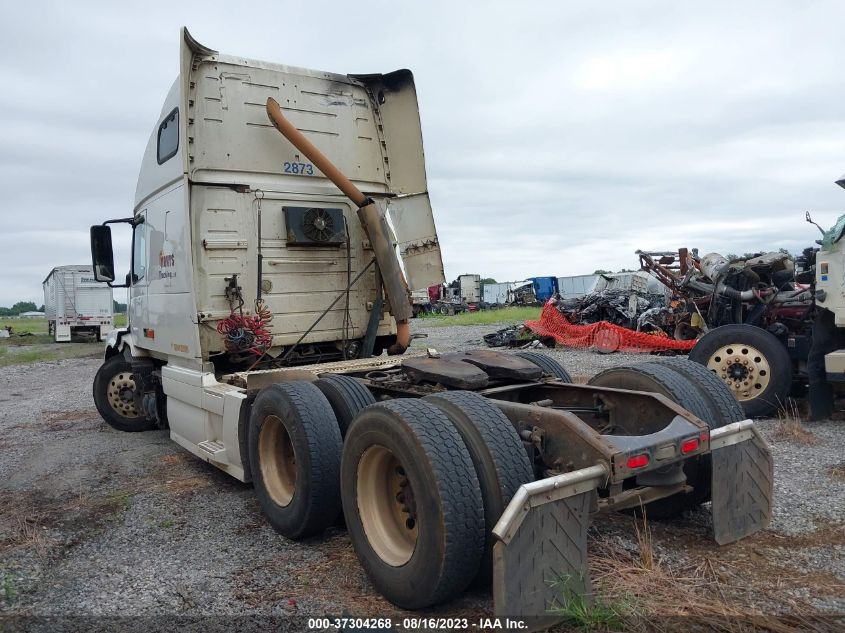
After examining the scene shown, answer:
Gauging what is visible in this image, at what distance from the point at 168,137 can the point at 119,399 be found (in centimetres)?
344

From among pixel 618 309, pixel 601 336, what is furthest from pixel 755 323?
pixel 618 309

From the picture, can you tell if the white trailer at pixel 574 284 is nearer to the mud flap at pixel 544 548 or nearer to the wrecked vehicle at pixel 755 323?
the wrecked vehicle at pixel 755 323

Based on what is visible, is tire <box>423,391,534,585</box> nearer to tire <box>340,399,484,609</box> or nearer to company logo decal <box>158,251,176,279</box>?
tire <box>340,399,484,609</box>

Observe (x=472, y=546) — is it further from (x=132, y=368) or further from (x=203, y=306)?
(x=132, y=368)

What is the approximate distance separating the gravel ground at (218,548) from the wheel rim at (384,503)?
0.29 m

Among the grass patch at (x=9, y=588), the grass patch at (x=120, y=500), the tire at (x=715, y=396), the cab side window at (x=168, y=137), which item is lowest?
the grass patch at (x=9, y=588)

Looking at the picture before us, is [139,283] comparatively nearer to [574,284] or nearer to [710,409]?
[710,409]

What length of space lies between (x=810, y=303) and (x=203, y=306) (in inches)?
265

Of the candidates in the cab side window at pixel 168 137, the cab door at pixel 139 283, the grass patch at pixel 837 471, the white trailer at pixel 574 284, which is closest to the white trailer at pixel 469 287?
the white trailer at pixel 574 284

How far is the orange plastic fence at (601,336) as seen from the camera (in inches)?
568

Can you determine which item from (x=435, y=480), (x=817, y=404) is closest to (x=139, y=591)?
(x=435, y=480)

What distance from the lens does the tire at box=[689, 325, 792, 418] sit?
284 inches

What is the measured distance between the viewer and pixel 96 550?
4258mm

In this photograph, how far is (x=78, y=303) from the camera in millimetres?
27781
